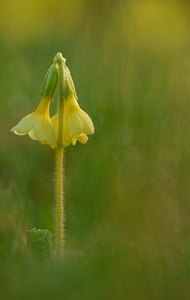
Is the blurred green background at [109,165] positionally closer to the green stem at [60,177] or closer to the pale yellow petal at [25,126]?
the green stem at [60,177]

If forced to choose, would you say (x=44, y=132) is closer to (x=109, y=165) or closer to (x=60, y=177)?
(x=60, y=177)

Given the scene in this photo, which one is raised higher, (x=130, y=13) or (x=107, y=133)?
(x=130, y=13)

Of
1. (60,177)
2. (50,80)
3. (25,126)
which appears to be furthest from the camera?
(25,126)

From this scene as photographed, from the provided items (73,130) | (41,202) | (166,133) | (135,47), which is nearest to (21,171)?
(41,202)

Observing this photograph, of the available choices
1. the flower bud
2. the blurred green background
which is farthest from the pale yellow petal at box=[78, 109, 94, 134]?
the blurred green background

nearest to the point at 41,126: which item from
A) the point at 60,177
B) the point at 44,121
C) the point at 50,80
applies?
the point at 44,121

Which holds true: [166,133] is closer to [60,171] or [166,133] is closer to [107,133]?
[107,133]

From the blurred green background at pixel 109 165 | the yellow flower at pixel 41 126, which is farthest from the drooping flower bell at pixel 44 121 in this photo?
the blurred green background at pixel 109 165

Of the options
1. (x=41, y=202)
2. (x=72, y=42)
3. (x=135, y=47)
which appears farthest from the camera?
(x=72, y=42)
